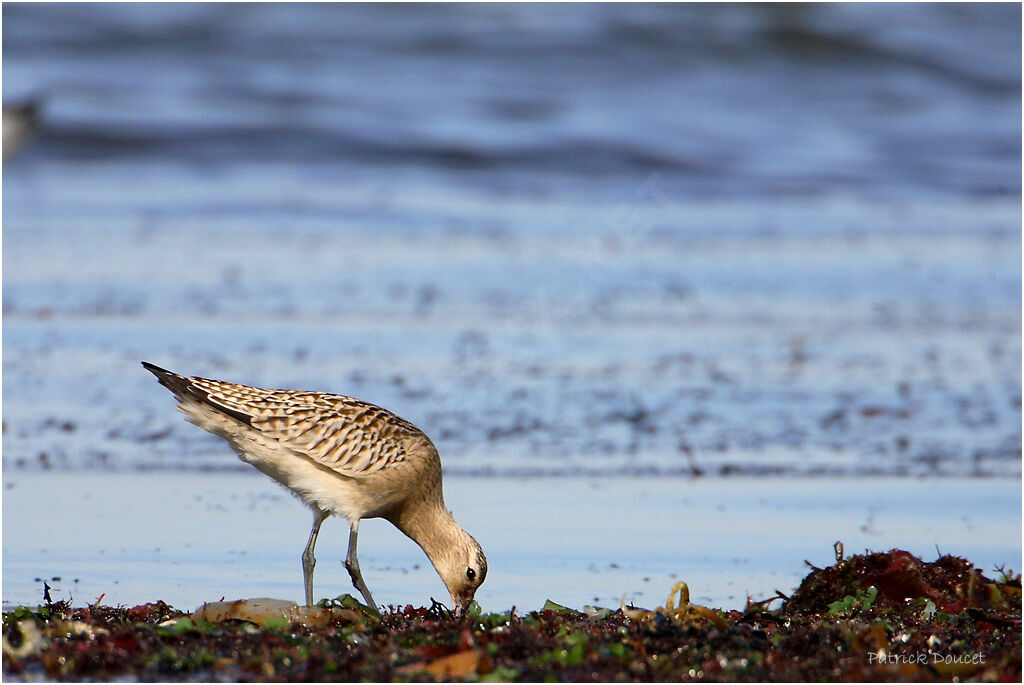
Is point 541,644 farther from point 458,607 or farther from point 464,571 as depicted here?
point 464,571

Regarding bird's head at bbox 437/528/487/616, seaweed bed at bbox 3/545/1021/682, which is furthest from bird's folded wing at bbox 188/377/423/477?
seaweed bed at bbox 3/545/1021/682

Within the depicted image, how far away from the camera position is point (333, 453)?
514 centimetres

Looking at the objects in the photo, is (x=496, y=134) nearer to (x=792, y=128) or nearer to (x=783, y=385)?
(x=792, y=128)

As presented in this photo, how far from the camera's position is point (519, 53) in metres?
19.6

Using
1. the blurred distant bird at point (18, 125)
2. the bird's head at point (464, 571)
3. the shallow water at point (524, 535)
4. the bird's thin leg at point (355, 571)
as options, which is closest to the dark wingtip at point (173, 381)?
the shallow water at point (524, 535)

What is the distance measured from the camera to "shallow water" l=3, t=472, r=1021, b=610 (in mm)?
4816

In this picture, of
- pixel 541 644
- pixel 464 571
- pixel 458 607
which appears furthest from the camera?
pixel 464 571

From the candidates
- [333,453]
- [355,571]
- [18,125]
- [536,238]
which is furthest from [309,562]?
[536,238]

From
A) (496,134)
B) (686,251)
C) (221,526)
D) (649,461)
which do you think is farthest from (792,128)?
(221,526)

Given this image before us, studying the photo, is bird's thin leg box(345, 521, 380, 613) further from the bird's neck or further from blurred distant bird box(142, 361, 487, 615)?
the bird's neck

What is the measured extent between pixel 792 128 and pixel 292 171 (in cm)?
629

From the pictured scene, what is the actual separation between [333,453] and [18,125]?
5.41 ft

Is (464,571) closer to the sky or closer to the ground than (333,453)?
closer to the ground

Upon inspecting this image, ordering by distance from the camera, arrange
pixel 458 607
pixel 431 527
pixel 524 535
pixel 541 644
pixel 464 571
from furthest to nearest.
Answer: pixel 524 535 → pixel 431 527 → pixel 464 571 → pixel 458 607 → pixel 541 644
